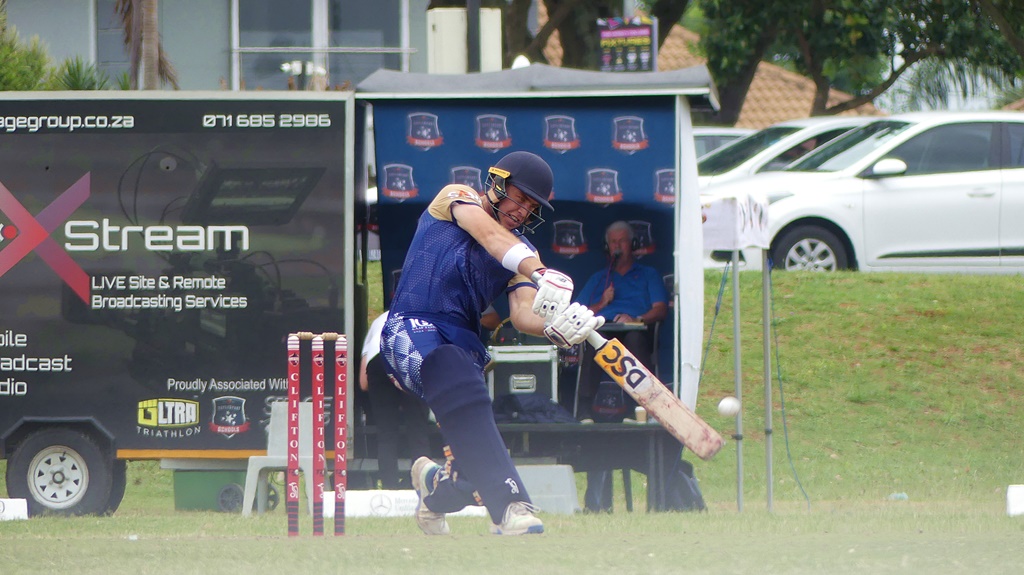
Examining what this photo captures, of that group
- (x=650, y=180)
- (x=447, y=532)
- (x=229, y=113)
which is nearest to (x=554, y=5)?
(x=650, y=180)

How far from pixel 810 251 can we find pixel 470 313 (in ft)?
28.8

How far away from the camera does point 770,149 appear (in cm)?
1544

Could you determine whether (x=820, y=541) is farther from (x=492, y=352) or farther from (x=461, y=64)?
(x=461, y=64)

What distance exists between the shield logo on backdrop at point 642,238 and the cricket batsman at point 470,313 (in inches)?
168

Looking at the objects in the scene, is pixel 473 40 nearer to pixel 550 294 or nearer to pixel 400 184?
pixel 400 184

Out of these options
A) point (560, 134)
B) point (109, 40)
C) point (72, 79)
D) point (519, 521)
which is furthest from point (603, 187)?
point (109, 40)

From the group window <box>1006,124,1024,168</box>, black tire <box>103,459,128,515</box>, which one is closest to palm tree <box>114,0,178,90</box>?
black tire <box>103,459,128,515</box>

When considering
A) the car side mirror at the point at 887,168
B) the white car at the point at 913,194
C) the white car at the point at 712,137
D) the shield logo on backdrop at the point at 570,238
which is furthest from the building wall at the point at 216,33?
the shield logo on backdrop at the point at 570,238

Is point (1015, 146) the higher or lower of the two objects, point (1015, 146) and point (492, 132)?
the higher

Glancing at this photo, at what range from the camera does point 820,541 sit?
6223mm

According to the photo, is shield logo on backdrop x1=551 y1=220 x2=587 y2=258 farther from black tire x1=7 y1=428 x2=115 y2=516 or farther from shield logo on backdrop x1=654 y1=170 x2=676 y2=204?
black tire x1=7 y1=428 x2=115 y2=516

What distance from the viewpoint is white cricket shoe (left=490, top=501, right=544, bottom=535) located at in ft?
21.5

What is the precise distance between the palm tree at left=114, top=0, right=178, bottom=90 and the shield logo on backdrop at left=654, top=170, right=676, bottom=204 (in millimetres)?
6881

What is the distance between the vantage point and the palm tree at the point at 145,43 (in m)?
15.6
